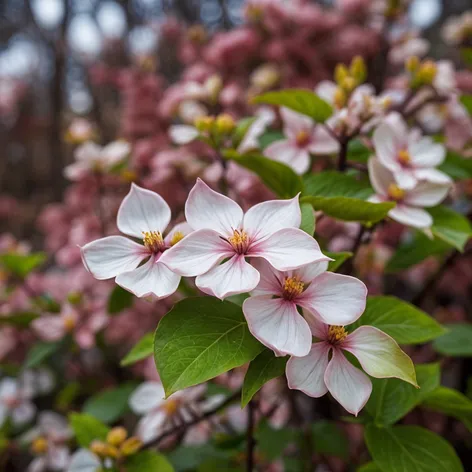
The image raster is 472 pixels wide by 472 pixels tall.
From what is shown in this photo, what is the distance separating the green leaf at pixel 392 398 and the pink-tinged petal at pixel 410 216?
0.17m

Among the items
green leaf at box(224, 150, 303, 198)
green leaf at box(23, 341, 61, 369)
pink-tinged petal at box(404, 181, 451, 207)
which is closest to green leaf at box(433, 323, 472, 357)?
pink-tinged petal at box(404, 181, 451, 207)

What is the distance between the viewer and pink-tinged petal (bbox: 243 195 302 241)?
425 millimetres

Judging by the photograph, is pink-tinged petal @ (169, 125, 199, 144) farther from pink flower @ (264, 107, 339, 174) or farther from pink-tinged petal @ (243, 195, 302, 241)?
pink-tinged petal @ (243, 195, 302, 241)

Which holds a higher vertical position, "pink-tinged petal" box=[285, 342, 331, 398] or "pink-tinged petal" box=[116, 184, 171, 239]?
"pink-tinged petal" box=[116, 184, 171, 239]

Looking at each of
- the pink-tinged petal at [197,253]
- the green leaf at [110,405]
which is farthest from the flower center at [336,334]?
the green leaf at [110,405]

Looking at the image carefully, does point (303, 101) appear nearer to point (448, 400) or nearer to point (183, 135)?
point (183, 135)

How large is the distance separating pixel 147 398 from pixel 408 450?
0.37m

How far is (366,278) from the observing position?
1101 mm

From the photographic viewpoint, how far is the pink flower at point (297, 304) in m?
0.38

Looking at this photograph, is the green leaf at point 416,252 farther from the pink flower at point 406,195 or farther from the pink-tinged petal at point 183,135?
the pink-tinged petal at point 183,135

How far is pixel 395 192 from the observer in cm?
58

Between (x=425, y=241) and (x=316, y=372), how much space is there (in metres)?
0.40

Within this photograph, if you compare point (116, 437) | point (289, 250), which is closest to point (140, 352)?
point (116, 437)

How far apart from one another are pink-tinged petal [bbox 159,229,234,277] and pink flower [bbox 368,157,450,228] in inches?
8.8
